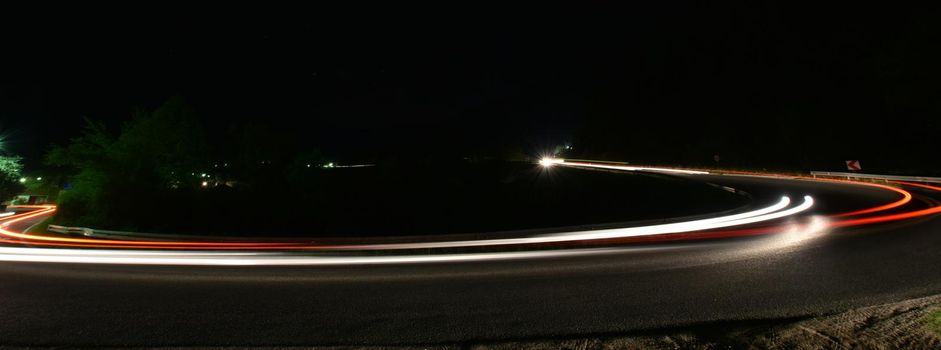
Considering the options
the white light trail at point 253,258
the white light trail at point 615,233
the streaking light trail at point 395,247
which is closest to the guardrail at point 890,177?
the streaking light trail at point 395,247

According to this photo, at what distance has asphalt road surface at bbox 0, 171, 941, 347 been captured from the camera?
15.0 feet

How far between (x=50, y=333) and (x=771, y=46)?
61503mm

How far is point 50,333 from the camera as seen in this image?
4660mm

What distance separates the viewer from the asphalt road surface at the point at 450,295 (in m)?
4.56

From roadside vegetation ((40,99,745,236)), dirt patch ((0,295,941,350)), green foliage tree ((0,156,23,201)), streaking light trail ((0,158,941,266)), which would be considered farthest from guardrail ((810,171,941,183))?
green foliage tree ((0,156,23,201))

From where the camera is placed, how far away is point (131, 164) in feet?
186

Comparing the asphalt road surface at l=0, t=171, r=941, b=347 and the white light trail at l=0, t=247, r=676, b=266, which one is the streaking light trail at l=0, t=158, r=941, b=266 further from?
the asphalt road surface at l=0, t=171, r=941, b=347

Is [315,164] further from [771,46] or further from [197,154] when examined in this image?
[771,46]

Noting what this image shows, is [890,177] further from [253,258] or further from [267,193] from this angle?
[267,193]

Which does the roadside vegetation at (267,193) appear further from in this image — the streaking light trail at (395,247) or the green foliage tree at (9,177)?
the streaking light trail at (395,247)

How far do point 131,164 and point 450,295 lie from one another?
207 feet

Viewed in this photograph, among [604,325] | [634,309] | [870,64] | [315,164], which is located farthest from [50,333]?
[315,164]

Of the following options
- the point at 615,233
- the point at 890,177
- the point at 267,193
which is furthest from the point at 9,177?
the point at 890,177

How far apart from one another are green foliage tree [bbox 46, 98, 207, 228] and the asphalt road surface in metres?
49.8
